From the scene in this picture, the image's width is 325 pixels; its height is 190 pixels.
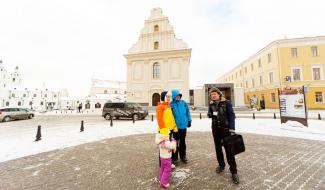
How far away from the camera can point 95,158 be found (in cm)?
444

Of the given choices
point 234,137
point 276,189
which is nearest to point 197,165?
point 234,137

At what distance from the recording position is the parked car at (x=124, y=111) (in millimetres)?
14703

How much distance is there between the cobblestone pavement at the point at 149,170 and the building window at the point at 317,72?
91.9 feet

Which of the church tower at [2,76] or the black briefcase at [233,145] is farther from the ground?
the church tower at [2,76]

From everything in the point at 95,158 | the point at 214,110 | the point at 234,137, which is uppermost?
the point at 214,110

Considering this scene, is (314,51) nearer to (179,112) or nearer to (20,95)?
(179,112)

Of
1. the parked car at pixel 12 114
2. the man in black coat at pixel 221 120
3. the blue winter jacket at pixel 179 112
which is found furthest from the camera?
the parked car at pixel 12 114

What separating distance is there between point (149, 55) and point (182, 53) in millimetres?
6754

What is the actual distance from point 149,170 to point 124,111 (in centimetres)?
1192

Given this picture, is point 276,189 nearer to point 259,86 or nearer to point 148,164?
point 148,164

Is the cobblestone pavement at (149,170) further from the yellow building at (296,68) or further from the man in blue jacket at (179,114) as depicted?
the yellow building at (296,68)

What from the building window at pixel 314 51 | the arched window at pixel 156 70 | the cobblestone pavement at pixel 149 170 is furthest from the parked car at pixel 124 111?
the building window at pixel 314 51

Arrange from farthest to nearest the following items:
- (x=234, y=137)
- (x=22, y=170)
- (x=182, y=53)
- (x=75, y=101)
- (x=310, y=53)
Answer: (x=75, y=101)
(x=182, y=53)
(x=310, y=53)
(x=22, y=170)
(x=234, y=137)

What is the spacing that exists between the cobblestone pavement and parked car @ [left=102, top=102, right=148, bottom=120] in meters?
9.55
